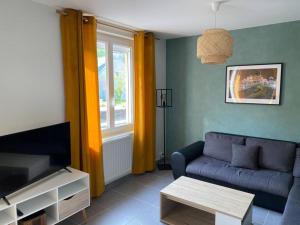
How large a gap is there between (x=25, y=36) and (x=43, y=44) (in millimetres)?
195

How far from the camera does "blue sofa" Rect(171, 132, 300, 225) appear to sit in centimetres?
256

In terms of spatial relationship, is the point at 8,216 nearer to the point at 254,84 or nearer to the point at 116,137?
the point at 116,137

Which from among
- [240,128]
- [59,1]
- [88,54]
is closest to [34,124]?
[88,54]

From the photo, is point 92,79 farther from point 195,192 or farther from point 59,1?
point 195,192

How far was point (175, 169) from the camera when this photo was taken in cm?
333

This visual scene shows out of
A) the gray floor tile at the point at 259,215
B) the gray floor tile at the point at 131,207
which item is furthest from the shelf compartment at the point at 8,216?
the gray floor tile at the point at 259,215

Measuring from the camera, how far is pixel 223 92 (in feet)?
12.0

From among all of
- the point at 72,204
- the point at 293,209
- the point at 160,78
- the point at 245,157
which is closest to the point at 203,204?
the point at 293,209

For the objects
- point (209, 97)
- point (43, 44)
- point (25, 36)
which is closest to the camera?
point (25, 36)

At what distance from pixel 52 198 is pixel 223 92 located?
286 cm

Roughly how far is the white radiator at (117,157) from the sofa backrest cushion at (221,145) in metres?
1.23

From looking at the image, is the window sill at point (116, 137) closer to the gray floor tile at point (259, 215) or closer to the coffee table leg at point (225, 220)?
the coffee table leg at point (225, 220)

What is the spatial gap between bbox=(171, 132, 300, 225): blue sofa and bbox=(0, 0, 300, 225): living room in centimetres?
1

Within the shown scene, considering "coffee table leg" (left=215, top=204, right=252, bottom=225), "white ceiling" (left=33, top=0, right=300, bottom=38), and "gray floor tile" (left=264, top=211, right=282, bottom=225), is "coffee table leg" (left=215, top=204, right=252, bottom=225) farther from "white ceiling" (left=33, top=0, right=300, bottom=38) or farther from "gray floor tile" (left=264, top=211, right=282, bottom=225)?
"white ceiling" (left=33, top=0, right=300, bottom=38)
